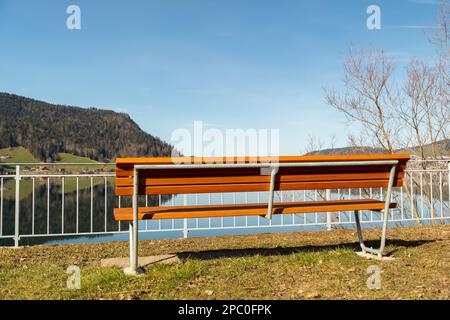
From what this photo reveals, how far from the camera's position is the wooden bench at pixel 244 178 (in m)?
3.77

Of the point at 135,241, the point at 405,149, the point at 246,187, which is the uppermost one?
the point at 405,149

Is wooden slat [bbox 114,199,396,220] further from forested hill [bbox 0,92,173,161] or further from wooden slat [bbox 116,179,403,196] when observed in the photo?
forested hill [bbox 0,92,173,161]

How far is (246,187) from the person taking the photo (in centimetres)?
404

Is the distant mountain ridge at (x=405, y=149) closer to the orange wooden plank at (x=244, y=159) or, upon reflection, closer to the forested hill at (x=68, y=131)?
the orange wooden plank at (x=244, y=159)

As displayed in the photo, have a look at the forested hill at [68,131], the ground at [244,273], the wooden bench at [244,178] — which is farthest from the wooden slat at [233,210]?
the forested hill at [68,131]

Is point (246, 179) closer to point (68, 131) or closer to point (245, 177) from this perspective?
point (245, 177)

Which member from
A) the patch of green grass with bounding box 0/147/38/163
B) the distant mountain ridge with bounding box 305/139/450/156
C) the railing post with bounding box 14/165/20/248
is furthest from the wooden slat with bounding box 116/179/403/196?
the patch of green grass with bounding box 0/147/38/163

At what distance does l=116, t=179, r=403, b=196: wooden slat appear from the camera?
12.6 ft

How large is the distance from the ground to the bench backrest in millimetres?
700

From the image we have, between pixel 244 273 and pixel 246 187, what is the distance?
78 centimetres

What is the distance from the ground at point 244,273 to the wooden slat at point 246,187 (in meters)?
0.67

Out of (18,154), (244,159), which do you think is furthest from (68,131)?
(244,159)
